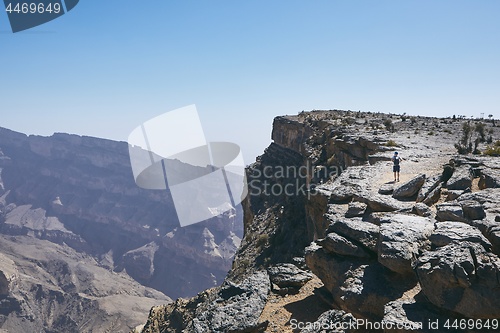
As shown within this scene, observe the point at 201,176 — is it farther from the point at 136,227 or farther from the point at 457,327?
the point at 457,327

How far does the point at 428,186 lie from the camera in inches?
523

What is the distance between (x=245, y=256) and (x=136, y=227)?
156m

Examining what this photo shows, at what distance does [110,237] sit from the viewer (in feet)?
570

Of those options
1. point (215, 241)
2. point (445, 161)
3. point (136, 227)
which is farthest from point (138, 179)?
point (445, 161)

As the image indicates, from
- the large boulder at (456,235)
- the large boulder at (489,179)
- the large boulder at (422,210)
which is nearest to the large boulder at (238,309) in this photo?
the large boulder at (456,235)

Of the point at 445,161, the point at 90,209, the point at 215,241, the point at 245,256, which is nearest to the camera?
the point at 445,161

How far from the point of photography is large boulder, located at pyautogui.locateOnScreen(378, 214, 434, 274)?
776 cm

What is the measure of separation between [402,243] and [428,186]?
618 centimetres

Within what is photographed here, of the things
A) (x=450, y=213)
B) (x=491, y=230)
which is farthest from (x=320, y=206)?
(x=491, y=230)

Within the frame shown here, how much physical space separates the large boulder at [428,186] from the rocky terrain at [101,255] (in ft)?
271

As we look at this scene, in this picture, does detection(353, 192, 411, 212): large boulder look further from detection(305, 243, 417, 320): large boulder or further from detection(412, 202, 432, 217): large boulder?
detection(305, 243, 417, 320): large boulder

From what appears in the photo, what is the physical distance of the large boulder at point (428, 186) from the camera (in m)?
12.7

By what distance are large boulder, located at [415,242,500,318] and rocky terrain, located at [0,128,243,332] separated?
284ft

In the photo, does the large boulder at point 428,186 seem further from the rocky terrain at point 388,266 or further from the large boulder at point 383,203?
the large boulder at point 383,203
